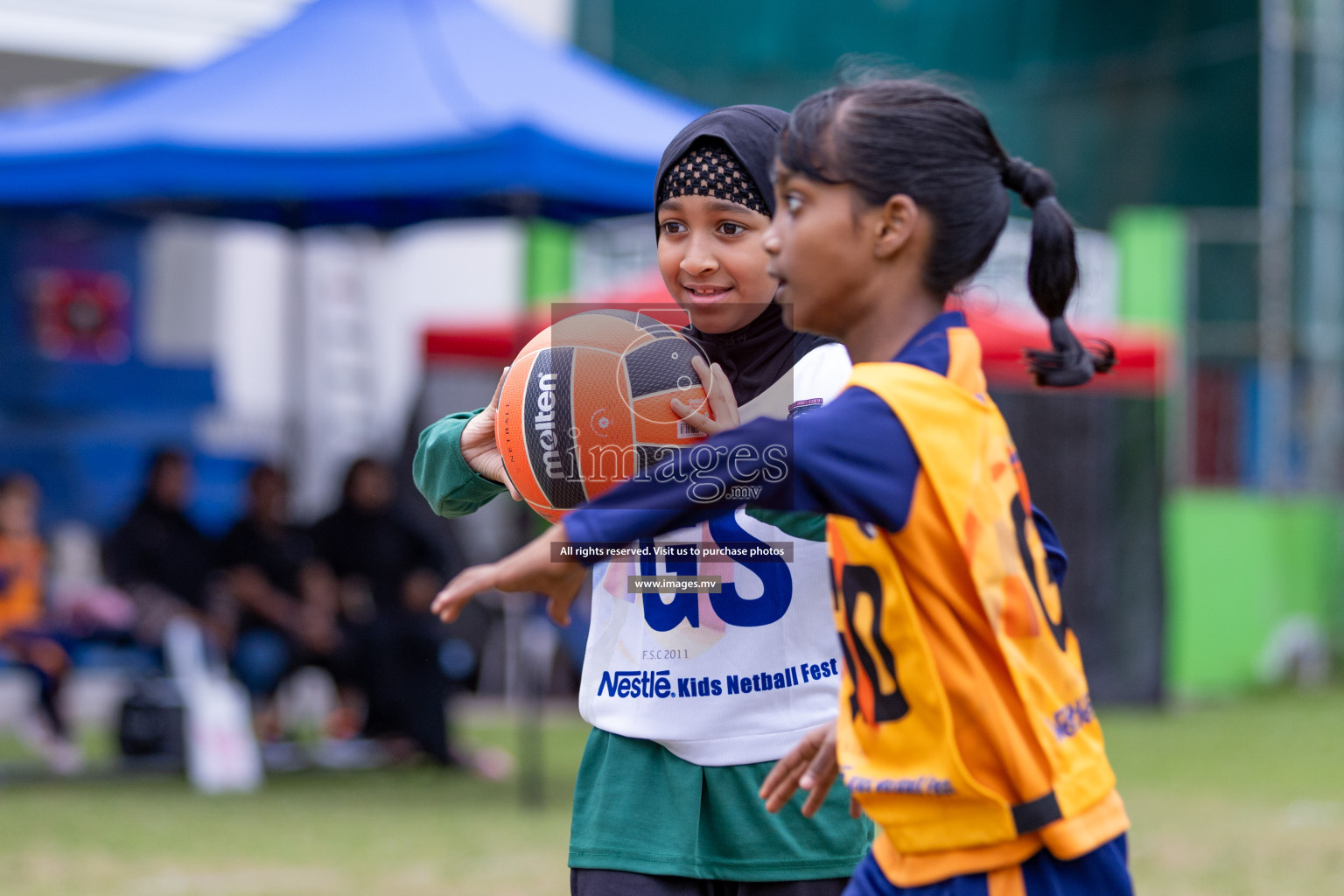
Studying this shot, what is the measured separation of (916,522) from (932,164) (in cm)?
41

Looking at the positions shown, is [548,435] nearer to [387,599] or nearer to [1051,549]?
[1051,549]

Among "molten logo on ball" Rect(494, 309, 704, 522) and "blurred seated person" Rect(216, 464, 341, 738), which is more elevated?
"molten logo on ball" Rect(494, 309, 704, 522)

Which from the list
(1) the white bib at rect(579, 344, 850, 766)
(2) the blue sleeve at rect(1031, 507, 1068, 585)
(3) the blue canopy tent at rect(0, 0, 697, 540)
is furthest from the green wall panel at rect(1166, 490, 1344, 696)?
(2) the blue sleeve at rect(1031, 507, 1068, 585)

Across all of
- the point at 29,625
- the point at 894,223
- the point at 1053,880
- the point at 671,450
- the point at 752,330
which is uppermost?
the point at 894,223

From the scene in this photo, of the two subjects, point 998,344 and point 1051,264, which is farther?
point 998,344

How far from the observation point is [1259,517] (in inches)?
477

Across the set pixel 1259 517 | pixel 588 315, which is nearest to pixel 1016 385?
pixel 1259 517

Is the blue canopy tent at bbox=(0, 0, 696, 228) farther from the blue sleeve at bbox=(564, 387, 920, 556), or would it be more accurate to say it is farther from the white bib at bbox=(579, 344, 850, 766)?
the blue sleeve at bbox=(564, 387, 920, 556)

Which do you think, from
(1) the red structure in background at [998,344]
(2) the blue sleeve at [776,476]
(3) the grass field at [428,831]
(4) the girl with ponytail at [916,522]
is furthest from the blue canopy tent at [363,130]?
(2) the blue sleeve at [776,476]

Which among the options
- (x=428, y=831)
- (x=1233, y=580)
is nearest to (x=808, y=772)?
(x=428, y=831)

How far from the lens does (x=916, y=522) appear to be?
1.70m

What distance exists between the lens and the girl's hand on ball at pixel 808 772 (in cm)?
201

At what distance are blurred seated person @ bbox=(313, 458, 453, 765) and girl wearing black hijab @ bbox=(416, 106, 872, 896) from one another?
606 cm

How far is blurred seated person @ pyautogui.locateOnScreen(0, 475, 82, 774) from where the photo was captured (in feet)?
25.6
